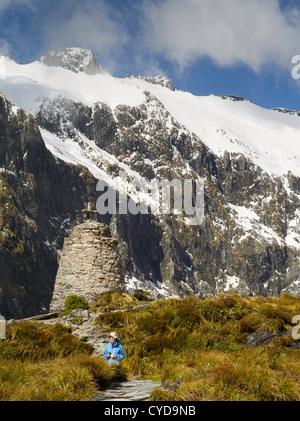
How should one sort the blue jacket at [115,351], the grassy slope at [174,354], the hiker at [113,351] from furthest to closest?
the blue jacket at [115,351]
the hiker at [113,351]
the grassy slope at [174,354]

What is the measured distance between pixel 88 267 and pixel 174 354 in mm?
9179

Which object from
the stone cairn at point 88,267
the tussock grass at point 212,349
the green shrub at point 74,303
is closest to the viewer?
the tussock grass at point 212,349

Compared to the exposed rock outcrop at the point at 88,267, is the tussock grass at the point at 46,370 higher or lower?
lower

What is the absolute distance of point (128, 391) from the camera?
35.0 feet

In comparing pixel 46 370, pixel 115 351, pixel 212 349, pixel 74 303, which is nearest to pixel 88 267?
pixel 74 303

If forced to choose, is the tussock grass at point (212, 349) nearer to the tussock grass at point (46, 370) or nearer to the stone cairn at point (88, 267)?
the tussock grass at point (46, 370)

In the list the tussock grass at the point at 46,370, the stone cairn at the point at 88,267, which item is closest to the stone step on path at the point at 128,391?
the tussock grass at the point at 46,370

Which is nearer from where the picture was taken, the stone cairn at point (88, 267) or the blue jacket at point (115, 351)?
the blue jacket at point (115, 351)

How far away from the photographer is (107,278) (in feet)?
78.2

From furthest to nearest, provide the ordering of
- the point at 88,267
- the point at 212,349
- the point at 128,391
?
1. the point at 88,267
2. the point at 212,349
3. the point at 128,391

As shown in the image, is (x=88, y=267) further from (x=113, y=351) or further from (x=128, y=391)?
(x=128, y=391)

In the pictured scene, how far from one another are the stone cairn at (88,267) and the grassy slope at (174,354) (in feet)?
3.47

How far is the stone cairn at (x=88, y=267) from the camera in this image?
23.5 meters

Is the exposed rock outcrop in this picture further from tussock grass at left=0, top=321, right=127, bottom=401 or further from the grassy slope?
tussock grass at left=0, top=321, right=127, bottom=401
